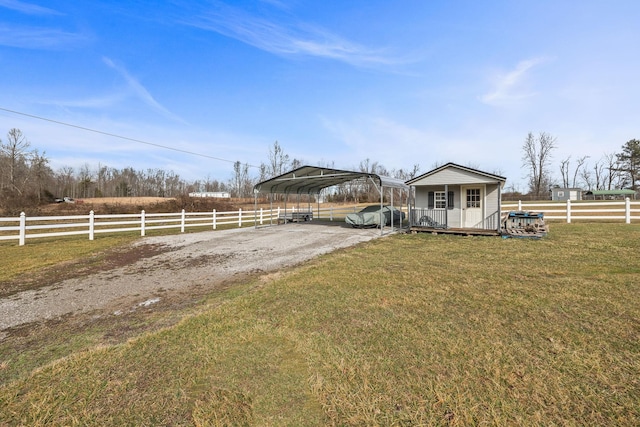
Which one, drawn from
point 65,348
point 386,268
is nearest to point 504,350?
point 386,268

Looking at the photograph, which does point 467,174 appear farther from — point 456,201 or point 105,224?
point 105,224

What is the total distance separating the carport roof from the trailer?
5196 mm

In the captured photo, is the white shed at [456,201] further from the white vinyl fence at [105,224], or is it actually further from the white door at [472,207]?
the white vinyl fence at [105,224]

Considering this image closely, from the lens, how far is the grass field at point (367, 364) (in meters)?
2.16

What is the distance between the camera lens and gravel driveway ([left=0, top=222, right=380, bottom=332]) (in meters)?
4.62

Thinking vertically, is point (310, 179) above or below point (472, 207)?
above

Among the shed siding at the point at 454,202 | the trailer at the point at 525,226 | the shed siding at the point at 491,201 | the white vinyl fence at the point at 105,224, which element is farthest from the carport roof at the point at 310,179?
the trailer at the point at 525,226

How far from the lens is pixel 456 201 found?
14203 millimetres

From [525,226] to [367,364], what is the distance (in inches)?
464

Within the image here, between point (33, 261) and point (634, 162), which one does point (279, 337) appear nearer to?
point (33, 261)

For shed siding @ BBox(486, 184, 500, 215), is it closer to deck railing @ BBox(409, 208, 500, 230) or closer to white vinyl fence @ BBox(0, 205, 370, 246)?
deck railing @ BBox(409, 208, 500, 230)

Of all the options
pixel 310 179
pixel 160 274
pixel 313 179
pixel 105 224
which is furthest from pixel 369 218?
pixel 105 224

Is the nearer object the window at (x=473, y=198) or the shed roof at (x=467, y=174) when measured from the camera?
the shed roof at (x=467, y=174)

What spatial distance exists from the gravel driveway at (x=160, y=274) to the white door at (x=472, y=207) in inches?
235
